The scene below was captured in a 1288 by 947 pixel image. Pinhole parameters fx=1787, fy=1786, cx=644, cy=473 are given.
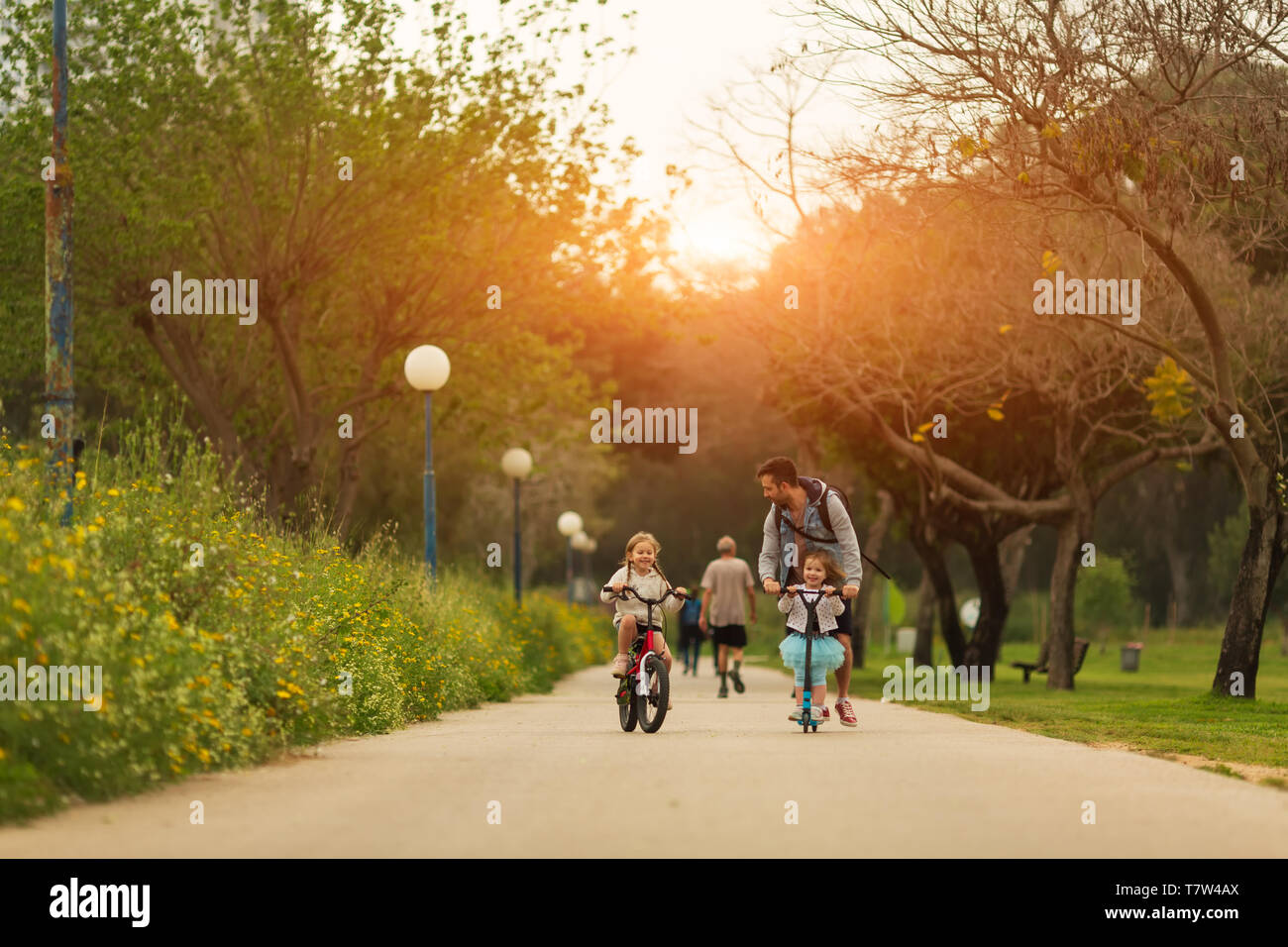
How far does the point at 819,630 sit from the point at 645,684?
136 cm

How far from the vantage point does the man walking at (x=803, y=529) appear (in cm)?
1302

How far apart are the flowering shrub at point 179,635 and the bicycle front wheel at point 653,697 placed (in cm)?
194

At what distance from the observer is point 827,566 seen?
13.0 metres

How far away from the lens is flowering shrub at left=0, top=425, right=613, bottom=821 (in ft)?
26.3

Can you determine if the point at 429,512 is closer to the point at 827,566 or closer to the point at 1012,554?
the point at 827,566

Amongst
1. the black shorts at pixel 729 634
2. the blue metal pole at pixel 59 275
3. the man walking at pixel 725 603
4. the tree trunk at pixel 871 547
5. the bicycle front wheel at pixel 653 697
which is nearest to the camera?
the blue metal pole at pixel 59 275

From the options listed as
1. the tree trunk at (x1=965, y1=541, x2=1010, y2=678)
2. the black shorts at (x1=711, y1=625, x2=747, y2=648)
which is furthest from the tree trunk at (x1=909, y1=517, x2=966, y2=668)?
the black shorts at (x1=711, y1=625, x2=747, y2=648)

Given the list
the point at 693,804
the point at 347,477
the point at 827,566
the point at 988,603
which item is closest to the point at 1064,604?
the point at 988,603

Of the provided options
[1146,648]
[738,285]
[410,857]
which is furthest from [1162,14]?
[1146,648]

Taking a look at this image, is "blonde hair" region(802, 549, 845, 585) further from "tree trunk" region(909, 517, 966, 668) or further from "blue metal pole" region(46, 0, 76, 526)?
"tree trunk" region(909, 517, 966, 668)

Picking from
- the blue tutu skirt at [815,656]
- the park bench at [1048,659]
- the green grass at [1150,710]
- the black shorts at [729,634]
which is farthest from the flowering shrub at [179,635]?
the park bench at [1048,659]

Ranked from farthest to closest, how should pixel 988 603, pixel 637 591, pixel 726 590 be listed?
pixel 988 603 → pixel 726 590 → pixel 637 591

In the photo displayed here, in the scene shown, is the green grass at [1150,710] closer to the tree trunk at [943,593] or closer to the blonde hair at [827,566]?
the tree trunk at [943,593]
